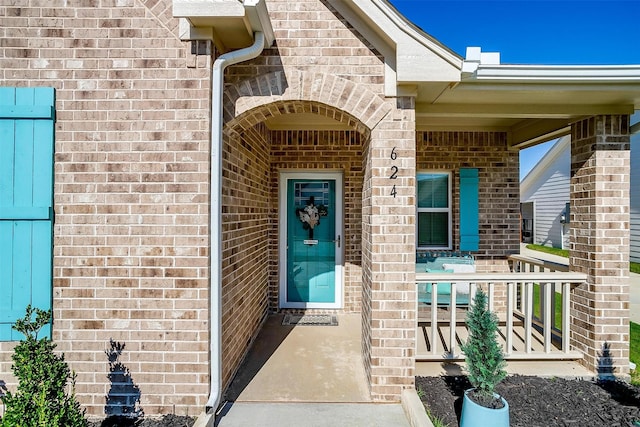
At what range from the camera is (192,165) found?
9.07 ft

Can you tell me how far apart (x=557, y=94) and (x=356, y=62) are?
78.4 inches

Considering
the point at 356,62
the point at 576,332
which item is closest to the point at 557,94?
the point at 356,62

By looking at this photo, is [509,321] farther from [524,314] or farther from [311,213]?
[311,213]

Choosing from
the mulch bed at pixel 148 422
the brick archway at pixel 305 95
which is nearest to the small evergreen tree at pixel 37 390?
the mulch bed at pixel 148 422

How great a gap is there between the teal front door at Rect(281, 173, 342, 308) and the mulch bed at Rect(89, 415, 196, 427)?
269 centimetres

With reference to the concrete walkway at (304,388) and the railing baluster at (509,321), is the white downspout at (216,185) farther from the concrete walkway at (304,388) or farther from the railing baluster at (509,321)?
the railing baluster at (509,321)

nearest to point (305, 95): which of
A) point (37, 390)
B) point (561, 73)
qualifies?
point (561, 73)

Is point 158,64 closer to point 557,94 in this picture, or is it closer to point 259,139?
point 259,139

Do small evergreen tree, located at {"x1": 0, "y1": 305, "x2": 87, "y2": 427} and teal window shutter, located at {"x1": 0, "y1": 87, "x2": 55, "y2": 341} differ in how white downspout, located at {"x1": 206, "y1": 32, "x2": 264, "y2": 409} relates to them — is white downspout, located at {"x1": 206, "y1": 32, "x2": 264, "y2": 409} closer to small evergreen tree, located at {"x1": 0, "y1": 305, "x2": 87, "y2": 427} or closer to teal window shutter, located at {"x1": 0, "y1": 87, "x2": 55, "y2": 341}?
small evergreen tree, located at {"x1": 0, "y1": 305, "x2": 87, "y2": 427}

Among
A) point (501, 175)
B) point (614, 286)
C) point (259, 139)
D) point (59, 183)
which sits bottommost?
point (614, 286)

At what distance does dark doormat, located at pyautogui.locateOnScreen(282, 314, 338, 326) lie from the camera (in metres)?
4.79

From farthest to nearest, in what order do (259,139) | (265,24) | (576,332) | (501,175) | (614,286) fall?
1. (501,175)
2. (259,139)
3. (576,332)
4. (614,286)
5. (265,24)

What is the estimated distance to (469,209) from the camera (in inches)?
202

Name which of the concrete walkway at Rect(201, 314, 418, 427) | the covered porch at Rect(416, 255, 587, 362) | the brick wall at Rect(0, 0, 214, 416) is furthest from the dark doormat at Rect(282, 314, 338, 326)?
the brick wall at Rect(0, 0, 214, 416)
